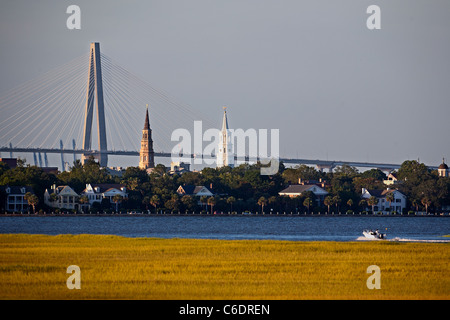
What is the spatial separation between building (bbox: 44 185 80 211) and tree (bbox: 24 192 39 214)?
440 cm

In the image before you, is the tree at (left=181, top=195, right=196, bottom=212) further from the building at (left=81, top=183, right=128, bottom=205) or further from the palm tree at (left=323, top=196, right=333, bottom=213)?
the palm tree at (left=323, top=196, right=333, bottom=213)

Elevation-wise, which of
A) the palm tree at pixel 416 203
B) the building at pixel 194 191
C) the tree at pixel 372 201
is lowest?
the palm tree at pixel 416 203

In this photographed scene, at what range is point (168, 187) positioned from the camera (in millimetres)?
139875

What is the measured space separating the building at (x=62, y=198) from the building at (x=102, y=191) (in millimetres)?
3496

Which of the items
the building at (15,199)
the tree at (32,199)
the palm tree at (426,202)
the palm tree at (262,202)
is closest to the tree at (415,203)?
the palm tree at (426,202)

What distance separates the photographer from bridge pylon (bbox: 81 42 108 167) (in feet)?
463

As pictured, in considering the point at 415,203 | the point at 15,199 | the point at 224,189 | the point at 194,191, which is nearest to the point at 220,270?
the point at 15,199

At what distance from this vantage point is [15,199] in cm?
12238

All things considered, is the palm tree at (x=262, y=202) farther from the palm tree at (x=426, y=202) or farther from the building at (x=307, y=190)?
the palm tree at (x=426, y=202)

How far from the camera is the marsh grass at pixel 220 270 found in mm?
28719

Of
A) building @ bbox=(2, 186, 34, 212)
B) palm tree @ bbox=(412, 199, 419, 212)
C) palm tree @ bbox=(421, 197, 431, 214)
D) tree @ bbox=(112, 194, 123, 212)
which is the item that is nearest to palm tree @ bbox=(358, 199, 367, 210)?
palm tree @ bbox=(421, 197, 431, 214)

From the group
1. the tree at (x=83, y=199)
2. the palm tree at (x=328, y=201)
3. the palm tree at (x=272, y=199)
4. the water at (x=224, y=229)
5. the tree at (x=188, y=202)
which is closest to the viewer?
the water at (x=224, y=229)
